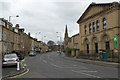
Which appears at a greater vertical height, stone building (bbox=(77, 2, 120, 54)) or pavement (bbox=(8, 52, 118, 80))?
stone building (bbox=(77, 2, 120, 54))

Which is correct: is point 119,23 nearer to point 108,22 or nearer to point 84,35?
point 108,22

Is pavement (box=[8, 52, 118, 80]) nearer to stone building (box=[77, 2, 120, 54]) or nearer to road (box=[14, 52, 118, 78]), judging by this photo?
road (box=[14, 52, 118, 78])

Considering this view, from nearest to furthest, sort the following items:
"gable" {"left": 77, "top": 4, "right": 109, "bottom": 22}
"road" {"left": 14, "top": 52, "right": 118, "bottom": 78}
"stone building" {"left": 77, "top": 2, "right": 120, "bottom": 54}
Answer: "road" {"left": 14, "top": 52, "right": 118, "bottom": 78}, "stone building" {"left": 77, "top": 2, "right": 120, "bottom": 54}, "gable" {"left": 77, "top": 4, "right": 109, "bottom": 22}

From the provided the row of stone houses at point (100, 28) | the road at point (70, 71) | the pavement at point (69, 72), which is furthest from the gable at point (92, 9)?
the road at point (70, 71)

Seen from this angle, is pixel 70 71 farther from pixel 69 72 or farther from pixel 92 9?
pixel 92 9

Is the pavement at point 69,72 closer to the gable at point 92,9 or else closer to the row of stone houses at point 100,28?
the row of stone houses at point 100,28

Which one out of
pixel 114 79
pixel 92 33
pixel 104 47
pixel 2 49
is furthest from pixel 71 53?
pixel 114 79

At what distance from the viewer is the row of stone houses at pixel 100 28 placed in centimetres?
2578

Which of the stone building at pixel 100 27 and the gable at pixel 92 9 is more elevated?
the gable at pixel 92 9

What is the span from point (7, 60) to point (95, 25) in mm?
23733

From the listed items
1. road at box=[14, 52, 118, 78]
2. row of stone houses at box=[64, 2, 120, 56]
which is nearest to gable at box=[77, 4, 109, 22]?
row of stone houses at box=[64, 2, 120, 56]

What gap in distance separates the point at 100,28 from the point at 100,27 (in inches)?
9.0

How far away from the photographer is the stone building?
2594 cm

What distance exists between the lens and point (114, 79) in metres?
8.32
